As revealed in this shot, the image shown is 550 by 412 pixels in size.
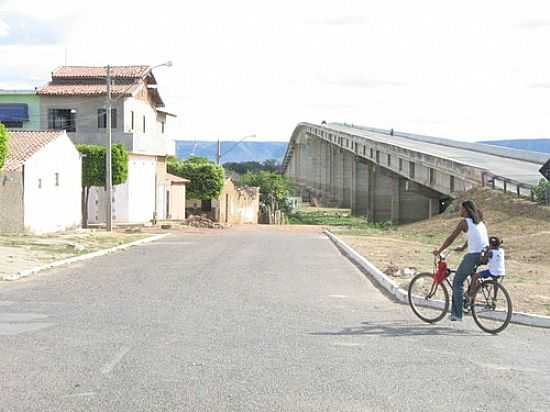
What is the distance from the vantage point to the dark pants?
478 inches

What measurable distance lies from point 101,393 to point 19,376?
1.12 metres

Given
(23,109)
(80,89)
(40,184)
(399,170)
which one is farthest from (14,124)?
(399,170)

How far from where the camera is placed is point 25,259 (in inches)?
859

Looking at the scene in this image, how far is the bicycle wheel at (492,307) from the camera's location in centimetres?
1178

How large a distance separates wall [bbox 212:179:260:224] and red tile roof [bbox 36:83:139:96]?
1448cm

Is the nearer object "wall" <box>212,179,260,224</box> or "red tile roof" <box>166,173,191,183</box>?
"red tile roof" <box>166,173,191,183</box>

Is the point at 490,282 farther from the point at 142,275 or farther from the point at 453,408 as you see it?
the point at 142,275

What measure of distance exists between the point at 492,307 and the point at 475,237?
95 centimetres

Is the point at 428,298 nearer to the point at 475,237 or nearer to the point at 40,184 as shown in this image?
the point at 475,237

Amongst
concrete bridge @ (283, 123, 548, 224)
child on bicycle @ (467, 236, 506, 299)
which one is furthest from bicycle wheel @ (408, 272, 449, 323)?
concrete bridge @ (283, 123, 548, 224)

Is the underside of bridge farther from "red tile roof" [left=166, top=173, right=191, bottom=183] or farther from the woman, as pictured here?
the woman

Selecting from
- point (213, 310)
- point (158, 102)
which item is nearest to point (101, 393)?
point (213, 310)

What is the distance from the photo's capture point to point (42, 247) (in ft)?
84.5

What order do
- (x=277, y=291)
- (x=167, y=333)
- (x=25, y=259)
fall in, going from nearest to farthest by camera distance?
(x=167, y=333) → (x=277, y=291) → (x=25, y=259)
